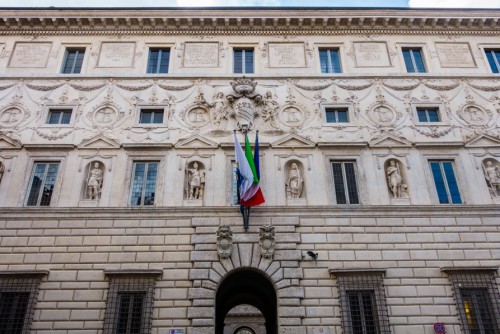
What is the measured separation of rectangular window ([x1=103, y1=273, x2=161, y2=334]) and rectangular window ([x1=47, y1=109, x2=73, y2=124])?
22.8 feet

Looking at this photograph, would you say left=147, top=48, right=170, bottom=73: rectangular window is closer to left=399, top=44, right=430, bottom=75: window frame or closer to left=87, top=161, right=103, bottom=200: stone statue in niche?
left=87, top=161, right=103, bottom=200: stone statue in niche

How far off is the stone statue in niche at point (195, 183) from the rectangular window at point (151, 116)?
2789 millimetres

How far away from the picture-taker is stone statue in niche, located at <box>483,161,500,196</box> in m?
15.0

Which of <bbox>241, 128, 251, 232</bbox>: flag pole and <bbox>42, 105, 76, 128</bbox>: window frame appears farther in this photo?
<bbox>42, 105, 76, 128</bbox>: window frame

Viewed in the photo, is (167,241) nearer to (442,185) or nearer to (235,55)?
(235,55)

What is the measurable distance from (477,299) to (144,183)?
478 inches

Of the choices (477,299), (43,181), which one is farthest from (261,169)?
(477,299)

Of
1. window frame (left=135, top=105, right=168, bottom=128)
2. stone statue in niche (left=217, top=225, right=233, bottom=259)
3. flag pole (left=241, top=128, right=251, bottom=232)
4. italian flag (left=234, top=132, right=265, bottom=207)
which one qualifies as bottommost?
stone statue in niche (left=217, top=225, right=233, bottom=259)

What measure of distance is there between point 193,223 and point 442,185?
370 inches

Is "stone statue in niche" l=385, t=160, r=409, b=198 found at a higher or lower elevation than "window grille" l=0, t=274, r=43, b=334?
higher

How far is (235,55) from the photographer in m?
18.4

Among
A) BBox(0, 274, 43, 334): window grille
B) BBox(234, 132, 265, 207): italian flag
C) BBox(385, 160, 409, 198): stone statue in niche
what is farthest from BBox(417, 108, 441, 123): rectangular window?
BBox(0, 274, 43, 334): window grille

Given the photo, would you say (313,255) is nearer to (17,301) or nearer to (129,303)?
(129,303)

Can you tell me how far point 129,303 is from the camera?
13.0m
